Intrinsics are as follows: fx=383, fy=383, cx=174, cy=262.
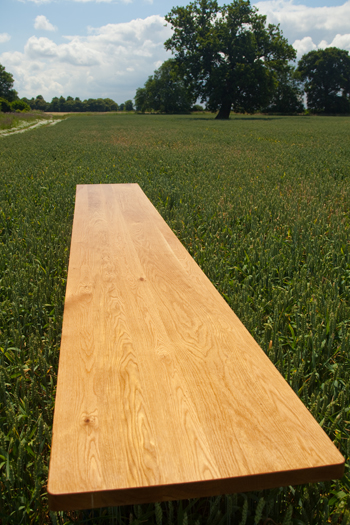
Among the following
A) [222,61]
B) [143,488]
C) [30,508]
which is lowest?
[30,508]

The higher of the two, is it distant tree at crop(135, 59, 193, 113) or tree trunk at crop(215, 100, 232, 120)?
distant tree at crop(135, 59, 193, 113)

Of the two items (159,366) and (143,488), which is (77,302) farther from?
(143,488)

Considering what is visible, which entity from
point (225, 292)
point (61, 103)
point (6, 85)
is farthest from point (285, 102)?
point (61, 103)

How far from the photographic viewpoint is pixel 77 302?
1.75m

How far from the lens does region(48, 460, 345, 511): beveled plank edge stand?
2.81 ft

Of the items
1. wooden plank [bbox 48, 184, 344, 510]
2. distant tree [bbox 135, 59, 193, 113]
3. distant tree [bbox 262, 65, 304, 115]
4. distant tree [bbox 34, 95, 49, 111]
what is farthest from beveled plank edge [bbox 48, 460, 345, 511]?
distant tree [bbox 34, 95, 49, 111]

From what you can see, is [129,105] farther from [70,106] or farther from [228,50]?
[228,50]

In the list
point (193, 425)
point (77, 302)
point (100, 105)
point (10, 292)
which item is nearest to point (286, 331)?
point (77, 302)

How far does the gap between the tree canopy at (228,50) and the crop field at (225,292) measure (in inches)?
1656

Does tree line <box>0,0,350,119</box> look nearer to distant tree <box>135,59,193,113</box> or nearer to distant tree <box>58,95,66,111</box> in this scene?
distant tree <box>135,59,193,113</box>

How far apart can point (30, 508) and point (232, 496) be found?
0.80 metres

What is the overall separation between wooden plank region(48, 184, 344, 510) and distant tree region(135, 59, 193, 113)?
8911cm

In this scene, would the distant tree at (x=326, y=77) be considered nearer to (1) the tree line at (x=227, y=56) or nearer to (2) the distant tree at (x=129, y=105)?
(1) the tree line at (x=227, y=56)

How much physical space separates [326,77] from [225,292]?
90.9 meters
